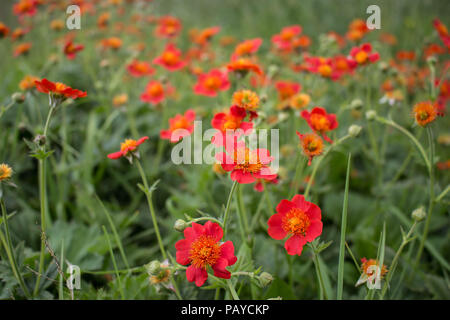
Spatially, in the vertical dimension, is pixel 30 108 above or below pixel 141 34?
below

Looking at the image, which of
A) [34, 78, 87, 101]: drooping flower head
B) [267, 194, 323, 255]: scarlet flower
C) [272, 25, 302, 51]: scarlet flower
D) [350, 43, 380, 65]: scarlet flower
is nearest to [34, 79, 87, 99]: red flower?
[34, 78, 87, 101]: drooping flower head

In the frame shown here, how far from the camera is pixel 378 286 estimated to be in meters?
0.79

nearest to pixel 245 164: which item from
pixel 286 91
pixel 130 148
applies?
pixel 130 148

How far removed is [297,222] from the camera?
74cm

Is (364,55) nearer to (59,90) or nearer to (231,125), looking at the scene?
(231,125)

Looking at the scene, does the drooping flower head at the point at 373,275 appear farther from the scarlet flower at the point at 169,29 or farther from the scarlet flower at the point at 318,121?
the scarlet flower at the point at 169,29

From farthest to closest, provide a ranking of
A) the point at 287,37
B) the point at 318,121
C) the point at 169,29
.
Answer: the point at 169,29
the point at 287,37
the point at 318,121

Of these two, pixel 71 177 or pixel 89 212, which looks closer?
pixel 89 212

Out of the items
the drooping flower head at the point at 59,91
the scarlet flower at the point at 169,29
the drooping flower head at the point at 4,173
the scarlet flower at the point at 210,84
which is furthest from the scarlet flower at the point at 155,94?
the drooping flower head at the point at 4,173

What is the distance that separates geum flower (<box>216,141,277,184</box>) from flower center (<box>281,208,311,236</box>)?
A: 0.09 metres

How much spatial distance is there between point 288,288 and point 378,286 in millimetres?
258
